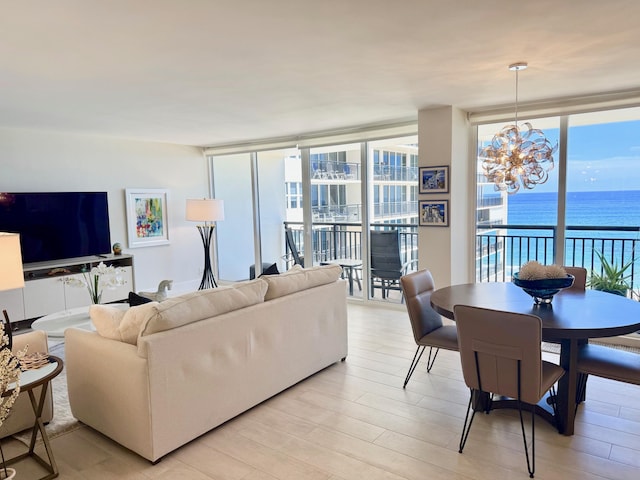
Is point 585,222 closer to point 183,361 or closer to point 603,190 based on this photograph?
point 603,190

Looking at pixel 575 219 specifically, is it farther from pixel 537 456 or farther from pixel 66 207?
pixel 66 207

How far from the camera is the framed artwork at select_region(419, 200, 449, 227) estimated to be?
4.52 meters

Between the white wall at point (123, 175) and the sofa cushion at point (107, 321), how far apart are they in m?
3.46

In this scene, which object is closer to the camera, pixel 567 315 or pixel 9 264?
pixel 9 264

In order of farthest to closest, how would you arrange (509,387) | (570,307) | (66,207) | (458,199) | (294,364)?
(66,207)
(458,199)
(294,364)
(570,307)
(509,387)

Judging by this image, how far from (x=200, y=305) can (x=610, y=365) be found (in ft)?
7.78

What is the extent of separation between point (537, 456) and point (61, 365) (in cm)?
261

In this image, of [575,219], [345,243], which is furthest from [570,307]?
[345,243]

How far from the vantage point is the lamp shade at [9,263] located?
208 centimetres

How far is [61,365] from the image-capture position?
7.56 feet

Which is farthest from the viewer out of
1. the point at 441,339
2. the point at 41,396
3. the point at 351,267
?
the point at 351,267

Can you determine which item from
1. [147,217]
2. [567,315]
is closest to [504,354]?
[567,315]

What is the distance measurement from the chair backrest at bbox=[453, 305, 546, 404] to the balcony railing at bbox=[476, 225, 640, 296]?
2309 mm

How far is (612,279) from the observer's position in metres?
4.19
